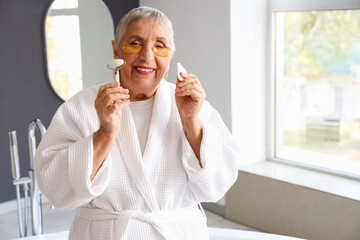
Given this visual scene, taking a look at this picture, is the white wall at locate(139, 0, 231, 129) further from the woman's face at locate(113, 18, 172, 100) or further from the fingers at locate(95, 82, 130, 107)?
the fingers at locate(95, 82, 130, 107)

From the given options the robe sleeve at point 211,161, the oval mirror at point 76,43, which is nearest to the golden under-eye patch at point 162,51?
the robe sleeve at point 211,161

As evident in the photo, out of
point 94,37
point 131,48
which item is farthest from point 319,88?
point 131,48

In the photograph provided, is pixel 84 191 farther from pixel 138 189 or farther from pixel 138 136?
pixel 138 136

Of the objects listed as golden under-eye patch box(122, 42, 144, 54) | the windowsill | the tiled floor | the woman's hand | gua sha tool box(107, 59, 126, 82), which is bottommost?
the tiled floor

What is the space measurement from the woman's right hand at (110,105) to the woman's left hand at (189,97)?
0.56ft

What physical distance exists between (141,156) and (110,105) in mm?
224

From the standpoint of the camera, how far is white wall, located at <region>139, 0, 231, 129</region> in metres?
3.40

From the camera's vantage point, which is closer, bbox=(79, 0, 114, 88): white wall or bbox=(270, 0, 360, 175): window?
bbox=(270, 0, 360, 175): window

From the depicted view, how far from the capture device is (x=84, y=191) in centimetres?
135

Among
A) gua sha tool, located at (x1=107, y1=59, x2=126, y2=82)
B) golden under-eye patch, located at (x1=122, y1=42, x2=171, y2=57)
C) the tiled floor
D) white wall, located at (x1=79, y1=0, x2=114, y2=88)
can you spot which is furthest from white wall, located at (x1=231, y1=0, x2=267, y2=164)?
gua sha tool, located at (x1=107, y1=59, x2=126, y2=82)

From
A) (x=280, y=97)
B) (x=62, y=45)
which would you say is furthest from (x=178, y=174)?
(x=62, y=45)

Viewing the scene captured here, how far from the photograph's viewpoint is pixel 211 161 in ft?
4.78

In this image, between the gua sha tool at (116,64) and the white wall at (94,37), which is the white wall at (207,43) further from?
the gua sha tool at (116,64)

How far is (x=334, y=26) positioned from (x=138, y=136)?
1.97 metres
